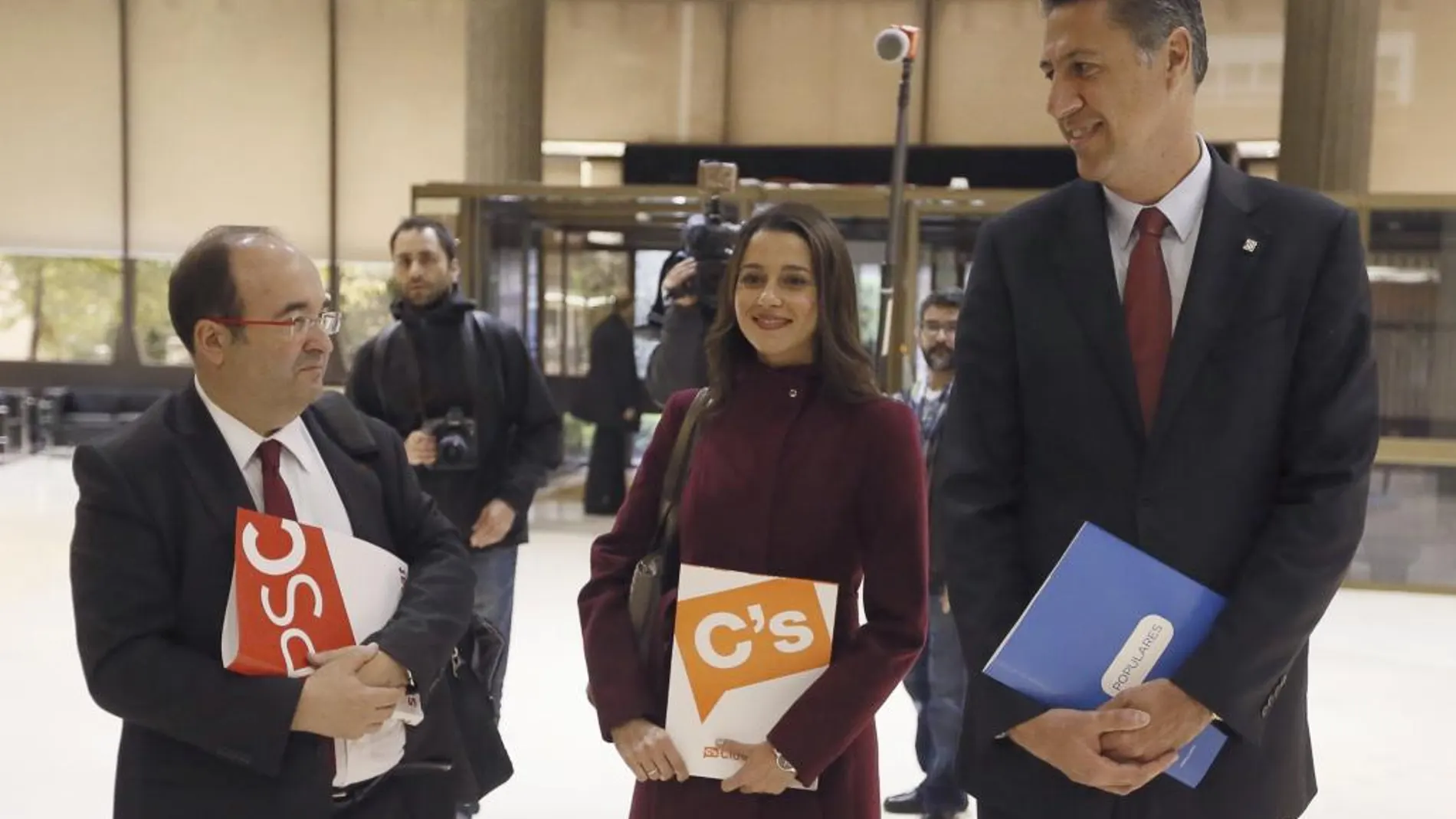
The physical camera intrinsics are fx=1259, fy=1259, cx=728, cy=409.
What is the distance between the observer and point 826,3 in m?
12.6

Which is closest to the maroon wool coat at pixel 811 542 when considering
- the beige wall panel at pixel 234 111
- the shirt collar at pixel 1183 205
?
the shirt collar at pixel 1183 205

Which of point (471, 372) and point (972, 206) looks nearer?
point (471, 372)

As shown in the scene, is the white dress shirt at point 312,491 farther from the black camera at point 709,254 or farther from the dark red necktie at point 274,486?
the black camera at point 709,254

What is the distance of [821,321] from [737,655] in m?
0.54

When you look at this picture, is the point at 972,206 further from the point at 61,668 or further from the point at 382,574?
the point at 382,574

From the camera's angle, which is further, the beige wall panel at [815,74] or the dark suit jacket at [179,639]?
the beige wall panel at [815,74]

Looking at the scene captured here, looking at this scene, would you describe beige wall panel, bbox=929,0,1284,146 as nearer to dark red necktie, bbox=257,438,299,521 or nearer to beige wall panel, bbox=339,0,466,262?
beige wall panel, bbox=339,0,466,262

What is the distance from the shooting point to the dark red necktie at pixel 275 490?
65.7 inches

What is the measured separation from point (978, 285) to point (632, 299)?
776cm

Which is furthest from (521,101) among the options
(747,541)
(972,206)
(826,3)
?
(747,541)

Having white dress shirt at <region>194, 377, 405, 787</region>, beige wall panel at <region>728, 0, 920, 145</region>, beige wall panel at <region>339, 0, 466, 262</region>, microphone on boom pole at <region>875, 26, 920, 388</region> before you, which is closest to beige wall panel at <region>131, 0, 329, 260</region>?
beige wall panel at <region>339, 0, 466, 262</region>

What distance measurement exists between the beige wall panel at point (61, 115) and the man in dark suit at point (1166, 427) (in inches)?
541

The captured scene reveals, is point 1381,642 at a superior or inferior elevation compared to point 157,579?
inferior

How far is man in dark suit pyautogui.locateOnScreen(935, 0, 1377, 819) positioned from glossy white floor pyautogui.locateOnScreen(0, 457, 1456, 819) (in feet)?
8.64
